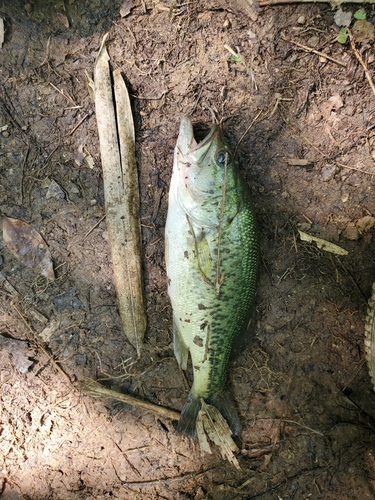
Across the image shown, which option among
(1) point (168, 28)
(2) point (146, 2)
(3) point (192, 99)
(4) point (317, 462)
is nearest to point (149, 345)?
(4) point (317, 462)

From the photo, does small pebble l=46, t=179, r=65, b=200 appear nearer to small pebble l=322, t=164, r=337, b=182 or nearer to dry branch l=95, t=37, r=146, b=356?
dry branch l=95, t=37, r=146, b=356

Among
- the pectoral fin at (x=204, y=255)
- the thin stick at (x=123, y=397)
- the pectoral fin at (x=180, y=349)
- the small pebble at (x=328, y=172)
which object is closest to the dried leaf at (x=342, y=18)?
the small pebble at (x=328, y=172)

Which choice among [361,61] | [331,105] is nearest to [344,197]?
[331,105]

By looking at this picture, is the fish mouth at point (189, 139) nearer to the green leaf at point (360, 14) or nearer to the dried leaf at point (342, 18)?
the dried leaf at point (342, 18)

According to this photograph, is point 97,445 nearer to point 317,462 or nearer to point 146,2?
point 317,462

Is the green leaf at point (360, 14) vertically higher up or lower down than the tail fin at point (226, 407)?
higher up

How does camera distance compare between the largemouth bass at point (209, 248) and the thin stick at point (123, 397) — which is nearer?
the largemouth bass at point (209, 248)

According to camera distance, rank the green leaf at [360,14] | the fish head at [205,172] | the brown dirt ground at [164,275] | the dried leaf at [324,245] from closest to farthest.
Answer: the fish head at [205,172], the green leaf at [360,14], the brown dirt ground at [164,275], the dried leaf at [324,245]
